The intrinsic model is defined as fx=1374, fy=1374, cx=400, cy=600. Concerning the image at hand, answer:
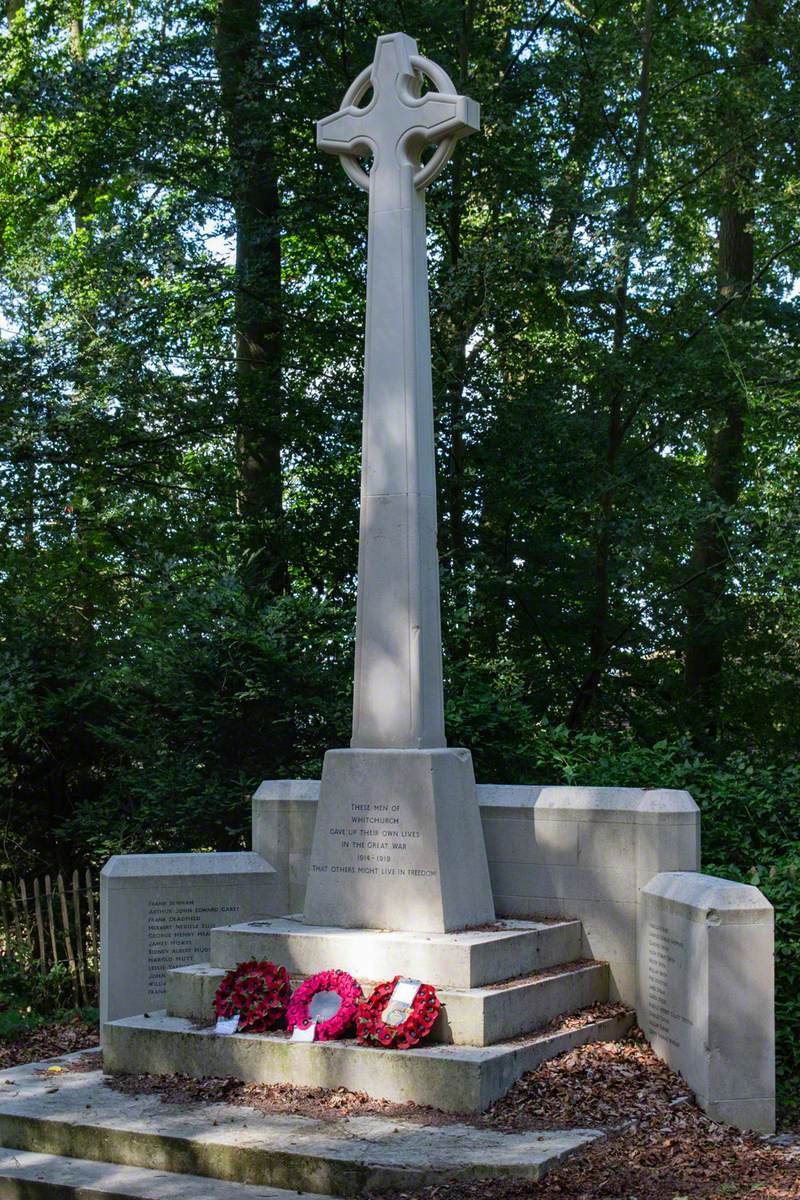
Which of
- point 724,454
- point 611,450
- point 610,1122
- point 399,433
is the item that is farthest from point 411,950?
point 724,454

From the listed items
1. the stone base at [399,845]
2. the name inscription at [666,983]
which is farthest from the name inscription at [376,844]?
the name inscription at [666,983]

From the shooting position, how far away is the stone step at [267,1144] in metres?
6.12

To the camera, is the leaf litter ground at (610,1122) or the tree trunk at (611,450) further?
the tree trunk at (611,450)

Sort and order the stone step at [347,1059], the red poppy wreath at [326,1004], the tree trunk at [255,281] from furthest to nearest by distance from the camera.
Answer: the tree trunk at [255,281], the red poppy wreath at [326,1004], the stone step at [347,1059]

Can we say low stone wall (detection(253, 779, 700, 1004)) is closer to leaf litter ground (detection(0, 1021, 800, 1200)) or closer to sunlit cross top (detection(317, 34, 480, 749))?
leaf litter ground (detection(0, 1021, 800, 1200))

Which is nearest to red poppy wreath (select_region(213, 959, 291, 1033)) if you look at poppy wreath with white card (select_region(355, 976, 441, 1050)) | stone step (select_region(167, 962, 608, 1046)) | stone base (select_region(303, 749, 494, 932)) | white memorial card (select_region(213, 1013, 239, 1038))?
white memorial card (select_region(213, 1013, 239, 1038))

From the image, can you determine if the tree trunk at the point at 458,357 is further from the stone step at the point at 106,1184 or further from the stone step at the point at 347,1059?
Result: the stone step at the point at 106,1184

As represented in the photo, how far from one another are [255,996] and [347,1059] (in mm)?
818

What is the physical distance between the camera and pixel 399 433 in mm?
8812

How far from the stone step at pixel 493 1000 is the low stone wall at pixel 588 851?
0.26 m

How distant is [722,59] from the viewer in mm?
15922

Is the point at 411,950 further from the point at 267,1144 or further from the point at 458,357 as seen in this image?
the point at 458,357

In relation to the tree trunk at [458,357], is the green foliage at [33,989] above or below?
below

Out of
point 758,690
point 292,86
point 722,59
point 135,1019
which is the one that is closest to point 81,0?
point 292,86
